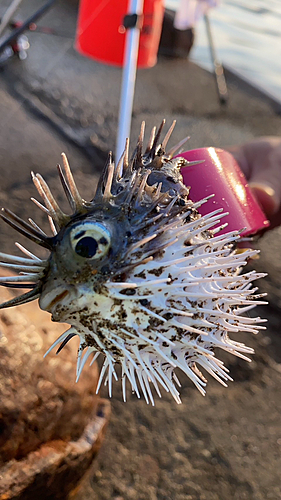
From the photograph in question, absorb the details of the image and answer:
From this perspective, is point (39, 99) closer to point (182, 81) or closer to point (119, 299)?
point (182, 81)

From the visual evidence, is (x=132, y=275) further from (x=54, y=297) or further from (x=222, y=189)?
(x=222, y=189)

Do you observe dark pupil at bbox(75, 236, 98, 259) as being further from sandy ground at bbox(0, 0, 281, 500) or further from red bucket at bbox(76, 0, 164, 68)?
red bucket at bbox(76, 0, 164, 68)

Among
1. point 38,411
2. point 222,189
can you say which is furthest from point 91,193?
point 222,189

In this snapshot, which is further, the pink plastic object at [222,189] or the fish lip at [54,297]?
the pink plastic object at [222,189]

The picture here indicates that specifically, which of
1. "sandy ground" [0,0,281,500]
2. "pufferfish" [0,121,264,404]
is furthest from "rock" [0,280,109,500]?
"pufferfish" [0,121,264,404]

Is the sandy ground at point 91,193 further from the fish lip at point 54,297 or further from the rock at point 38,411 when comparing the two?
the fish lip at point 54,297

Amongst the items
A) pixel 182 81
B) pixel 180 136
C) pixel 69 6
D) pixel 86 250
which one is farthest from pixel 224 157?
pixel 69 6

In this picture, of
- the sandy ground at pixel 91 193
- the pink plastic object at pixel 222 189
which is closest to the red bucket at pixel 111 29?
the sandy ground at pixel 91 193
